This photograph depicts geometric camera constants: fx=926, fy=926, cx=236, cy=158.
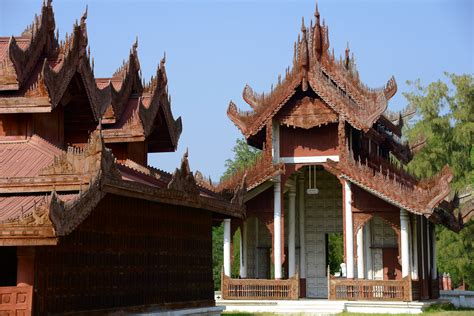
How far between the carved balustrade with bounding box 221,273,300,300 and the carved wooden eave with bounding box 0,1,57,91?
14.2 metres

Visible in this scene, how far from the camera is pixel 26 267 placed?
13.7m

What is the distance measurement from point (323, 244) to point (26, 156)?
64.0ft

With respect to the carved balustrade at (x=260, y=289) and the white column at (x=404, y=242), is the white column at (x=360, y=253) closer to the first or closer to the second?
the white column at (x=404, y=242)

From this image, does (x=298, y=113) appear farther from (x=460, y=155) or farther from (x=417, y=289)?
(x=460, y=155)

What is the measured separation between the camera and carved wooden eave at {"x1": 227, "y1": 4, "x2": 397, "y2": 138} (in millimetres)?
30156

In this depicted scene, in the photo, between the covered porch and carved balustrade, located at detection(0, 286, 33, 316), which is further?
the covered porch

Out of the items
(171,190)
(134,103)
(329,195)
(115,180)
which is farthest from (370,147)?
(115,180)

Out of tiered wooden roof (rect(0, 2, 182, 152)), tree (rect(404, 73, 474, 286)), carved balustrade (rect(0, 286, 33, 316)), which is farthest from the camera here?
tree (rect(404, 73, 474, 286))

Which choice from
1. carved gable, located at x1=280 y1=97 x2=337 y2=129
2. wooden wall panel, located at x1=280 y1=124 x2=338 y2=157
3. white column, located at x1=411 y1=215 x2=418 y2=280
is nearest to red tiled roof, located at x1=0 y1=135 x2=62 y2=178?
carved gable, located at x1=280 y1=97 x2=337 y2=129

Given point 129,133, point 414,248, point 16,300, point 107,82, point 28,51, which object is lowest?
Result: point 16,300

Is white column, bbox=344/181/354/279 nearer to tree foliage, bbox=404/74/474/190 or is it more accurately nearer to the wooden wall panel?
the wooden wall panel

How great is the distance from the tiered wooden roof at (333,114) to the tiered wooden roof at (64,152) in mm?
7881

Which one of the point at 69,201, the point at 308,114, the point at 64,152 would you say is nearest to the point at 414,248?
the point at 308,114

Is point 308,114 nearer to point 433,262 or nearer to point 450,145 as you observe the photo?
point 433,262
